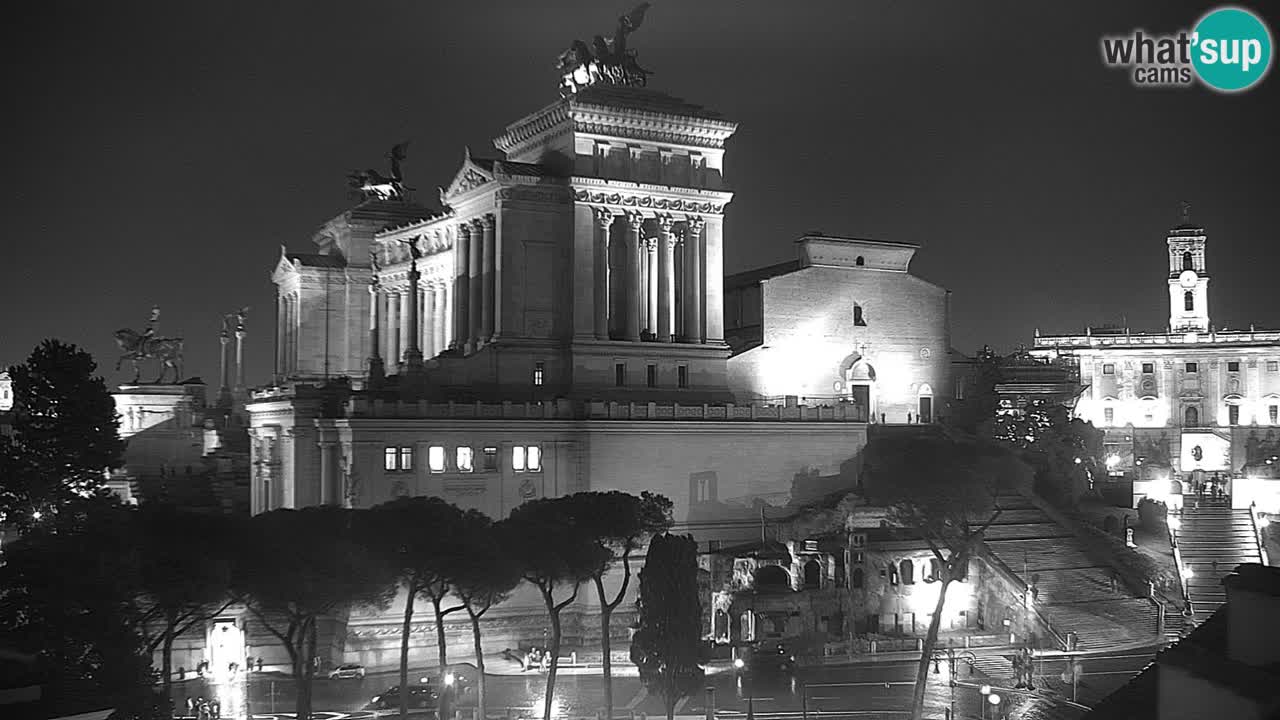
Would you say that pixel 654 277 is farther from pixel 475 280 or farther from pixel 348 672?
pixel 348 672

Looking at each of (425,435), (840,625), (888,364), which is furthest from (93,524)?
(888,364)

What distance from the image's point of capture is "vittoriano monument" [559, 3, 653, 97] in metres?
84.5

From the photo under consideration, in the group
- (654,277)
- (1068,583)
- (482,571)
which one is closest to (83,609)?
(482,571)

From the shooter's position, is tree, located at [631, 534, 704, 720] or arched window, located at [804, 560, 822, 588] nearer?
tree, located at [631, 534, 704, 720]

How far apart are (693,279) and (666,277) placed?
1.81 m

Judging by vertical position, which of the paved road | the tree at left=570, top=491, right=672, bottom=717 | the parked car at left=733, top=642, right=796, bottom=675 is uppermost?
the tree at left=570, top=491, right=672, bottom=717

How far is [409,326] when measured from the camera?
94.8m

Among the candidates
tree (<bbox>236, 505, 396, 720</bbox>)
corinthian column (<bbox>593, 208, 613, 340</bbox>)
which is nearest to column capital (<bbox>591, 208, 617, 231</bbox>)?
corinthian column (<bbox>593, 208, 613, 340</bbox>)

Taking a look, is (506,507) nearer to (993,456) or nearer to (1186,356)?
(993,456)

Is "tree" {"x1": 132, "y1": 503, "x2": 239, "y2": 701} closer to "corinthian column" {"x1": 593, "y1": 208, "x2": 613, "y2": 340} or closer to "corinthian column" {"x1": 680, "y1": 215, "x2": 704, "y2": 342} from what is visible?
"corinthian column" {"x1": 593, "y1": 208, "x2": 613, "y2": 340}

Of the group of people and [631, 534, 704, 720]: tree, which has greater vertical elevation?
[631, 534, 704, 720]: tree

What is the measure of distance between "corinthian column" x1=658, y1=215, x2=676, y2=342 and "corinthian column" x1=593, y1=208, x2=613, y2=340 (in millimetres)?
3958

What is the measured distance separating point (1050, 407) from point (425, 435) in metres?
48.3

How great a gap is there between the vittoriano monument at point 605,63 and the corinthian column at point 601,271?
29.2 ft
